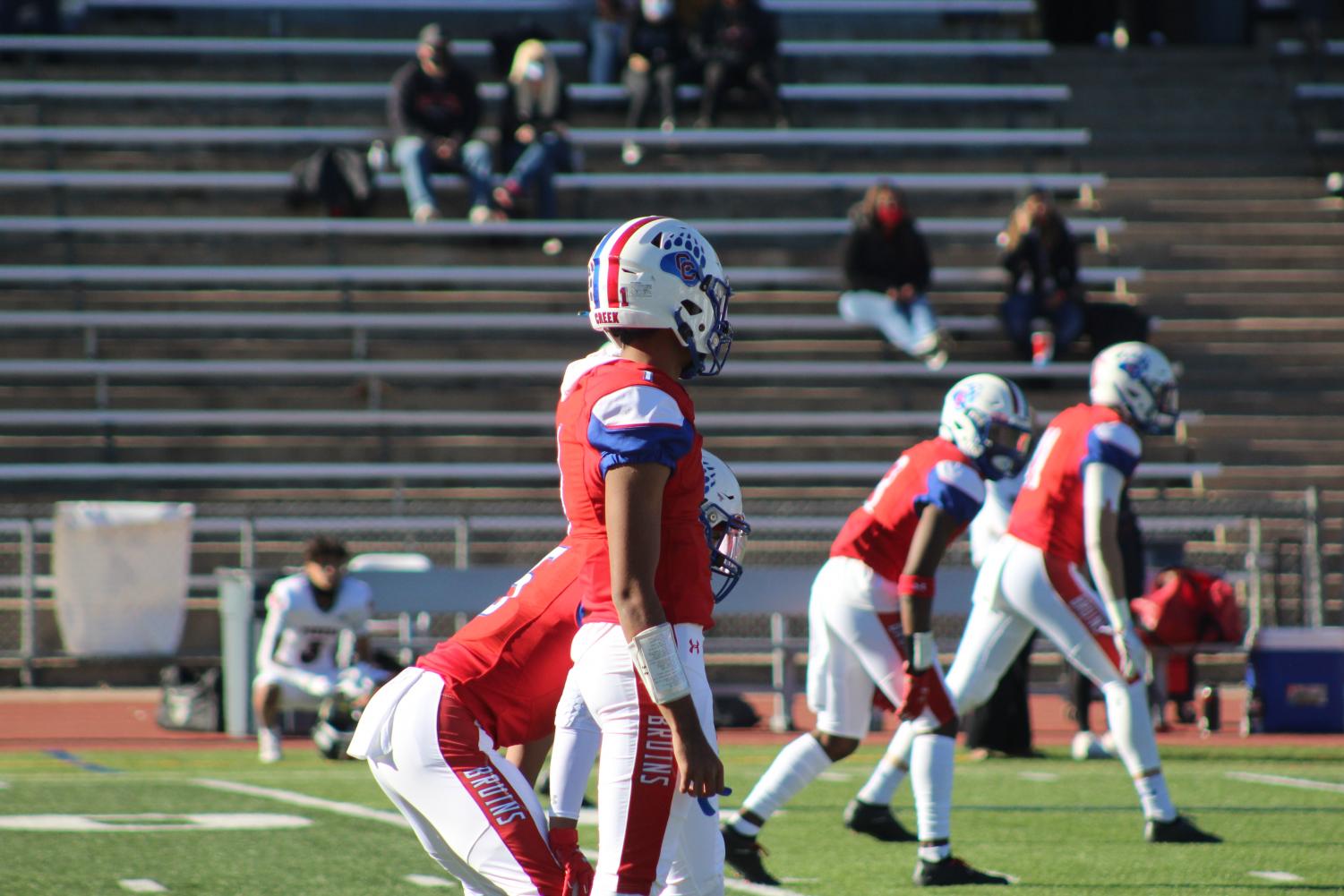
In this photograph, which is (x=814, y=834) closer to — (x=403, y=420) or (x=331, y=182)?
(x=403, y=420)

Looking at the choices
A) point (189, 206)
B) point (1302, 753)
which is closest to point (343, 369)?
point (189, 206)

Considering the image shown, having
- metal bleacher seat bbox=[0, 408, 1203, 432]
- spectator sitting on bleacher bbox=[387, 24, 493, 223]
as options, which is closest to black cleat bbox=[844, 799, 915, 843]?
metal bleacher seat bbox=[0, 408, 1203, 432]

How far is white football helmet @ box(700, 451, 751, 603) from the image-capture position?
451 centimetres

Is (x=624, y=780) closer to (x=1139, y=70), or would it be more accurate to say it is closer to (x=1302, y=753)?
(x=1302, y=753)

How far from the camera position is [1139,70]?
2105 cm

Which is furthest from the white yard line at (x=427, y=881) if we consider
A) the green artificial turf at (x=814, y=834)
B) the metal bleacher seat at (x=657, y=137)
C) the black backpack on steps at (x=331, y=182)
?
the metal bleacher seat at (x=657, y=137)

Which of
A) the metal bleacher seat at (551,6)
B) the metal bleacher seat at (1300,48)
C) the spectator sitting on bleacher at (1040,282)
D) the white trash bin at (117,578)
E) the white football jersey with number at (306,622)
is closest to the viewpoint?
the white football jersey with number at (306,622)

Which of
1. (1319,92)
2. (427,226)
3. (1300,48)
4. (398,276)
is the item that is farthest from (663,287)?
(1300,48)

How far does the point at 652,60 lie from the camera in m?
19.0

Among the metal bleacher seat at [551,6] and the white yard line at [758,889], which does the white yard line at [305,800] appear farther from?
the metal bleacher seat at [551,6]

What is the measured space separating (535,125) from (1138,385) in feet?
34.4

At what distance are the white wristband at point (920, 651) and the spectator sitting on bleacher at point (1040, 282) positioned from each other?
1008cm

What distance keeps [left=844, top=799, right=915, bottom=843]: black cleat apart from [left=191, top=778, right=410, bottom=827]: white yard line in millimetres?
1797

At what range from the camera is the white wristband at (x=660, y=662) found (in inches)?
149
